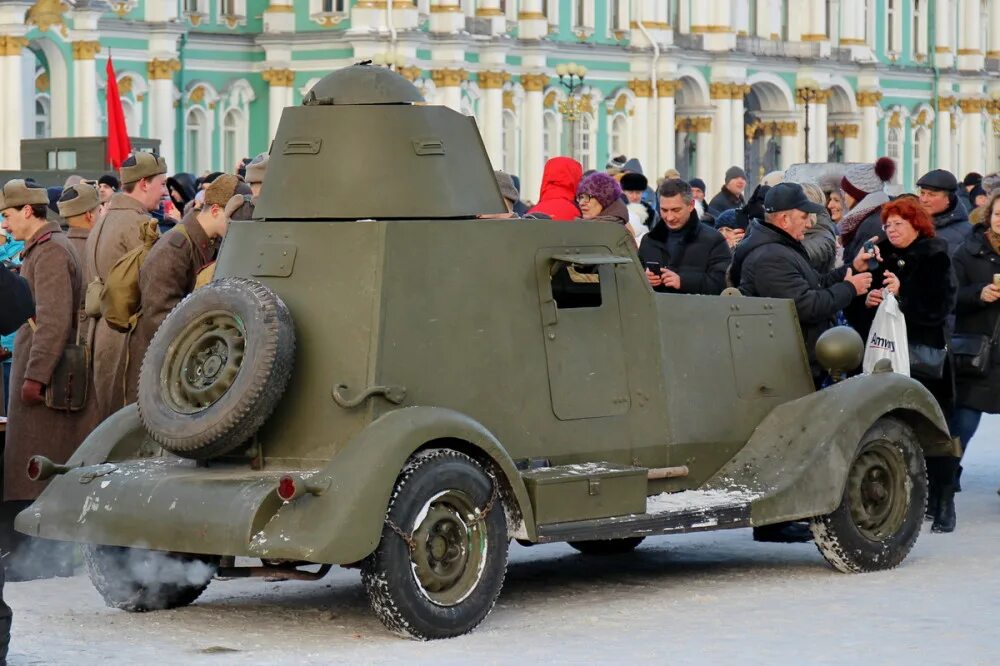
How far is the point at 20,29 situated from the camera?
35.5 m

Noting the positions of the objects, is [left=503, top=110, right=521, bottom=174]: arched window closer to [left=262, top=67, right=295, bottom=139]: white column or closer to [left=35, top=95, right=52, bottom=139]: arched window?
[left=262, top=67, right=295, bottom=139]: white column

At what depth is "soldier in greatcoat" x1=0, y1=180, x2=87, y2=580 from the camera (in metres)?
9.48

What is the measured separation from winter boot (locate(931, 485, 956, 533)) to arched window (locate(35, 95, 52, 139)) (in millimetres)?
29444

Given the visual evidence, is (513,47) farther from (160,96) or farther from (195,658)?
(195,658)

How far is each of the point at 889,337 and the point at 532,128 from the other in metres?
38.9

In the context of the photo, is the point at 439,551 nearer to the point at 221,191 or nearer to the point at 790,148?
the point at 221,191

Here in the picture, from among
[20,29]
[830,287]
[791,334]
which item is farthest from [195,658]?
[20,29]

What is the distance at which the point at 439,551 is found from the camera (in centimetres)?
753

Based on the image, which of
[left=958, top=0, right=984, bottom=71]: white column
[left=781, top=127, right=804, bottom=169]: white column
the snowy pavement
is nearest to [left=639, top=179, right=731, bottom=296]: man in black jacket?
the snowy pavement

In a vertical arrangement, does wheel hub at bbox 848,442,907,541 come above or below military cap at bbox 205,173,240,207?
below

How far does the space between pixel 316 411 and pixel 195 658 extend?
0.95 metres

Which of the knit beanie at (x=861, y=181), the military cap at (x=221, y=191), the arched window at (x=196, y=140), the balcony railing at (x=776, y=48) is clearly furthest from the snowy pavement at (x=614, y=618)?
the balcony railing at (x=776, y=48)

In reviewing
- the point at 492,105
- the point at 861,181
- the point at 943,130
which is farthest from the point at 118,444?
the point at 943,130

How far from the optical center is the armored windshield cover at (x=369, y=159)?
26.4 ft
